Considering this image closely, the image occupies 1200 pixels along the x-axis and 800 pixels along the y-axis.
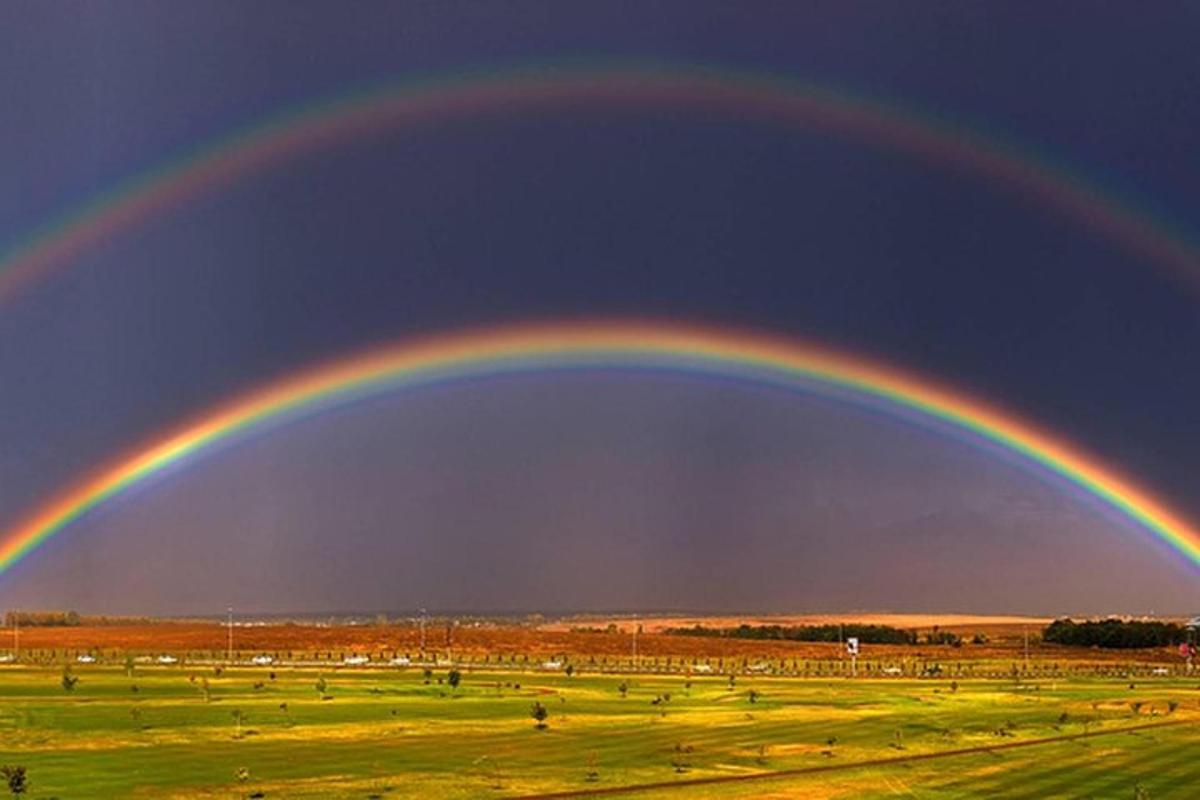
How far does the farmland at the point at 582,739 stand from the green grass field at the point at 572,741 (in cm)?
21

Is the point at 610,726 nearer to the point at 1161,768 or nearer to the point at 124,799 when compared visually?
the point at 1161,768

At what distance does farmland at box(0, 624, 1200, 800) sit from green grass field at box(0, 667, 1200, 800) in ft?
0.70

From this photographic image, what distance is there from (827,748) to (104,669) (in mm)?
116265

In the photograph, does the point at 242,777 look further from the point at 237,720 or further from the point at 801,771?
the point at 237,720

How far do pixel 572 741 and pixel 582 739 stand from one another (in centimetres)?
132

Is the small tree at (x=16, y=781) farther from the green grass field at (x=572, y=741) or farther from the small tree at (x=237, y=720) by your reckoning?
the small tree at (x=237, y=720)

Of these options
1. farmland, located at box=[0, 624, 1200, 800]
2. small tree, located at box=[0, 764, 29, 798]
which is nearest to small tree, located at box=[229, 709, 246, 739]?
farmland, located at box=[0, 624, 1200, 800]

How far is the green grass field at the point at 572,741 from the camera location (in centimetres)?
5669

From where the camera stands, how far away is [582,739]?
76.1m

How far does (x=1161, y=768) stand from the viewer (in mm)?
66000

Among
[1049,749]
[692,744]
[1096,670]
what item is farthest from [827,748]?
[1096,670]

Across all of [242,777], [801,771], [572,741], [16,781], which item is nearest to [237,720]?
[572,741]

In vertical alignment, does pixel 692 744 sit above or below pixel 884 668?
below

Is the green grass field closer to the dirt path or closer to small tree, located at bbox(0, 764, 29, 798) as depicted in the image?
the dirt path
